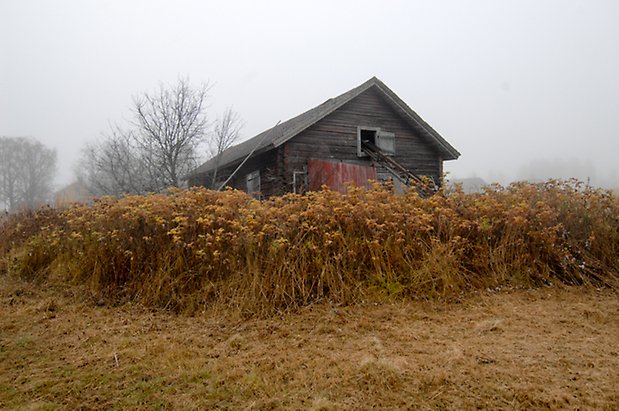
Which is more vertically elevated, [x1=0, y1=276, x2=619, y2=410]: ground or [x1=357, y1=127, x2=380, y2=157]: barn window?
[x1=357, y1=127, x2=380, y2=157]: barn window

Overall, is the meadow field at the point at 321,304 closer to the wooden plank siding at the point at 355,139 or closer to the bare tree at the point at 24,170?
the wooden plank siding at the point at 355,139

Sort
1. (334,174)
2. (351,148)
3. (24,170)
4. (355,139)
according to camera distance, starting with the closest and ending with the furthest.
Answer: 1. (334,174)
2. (351,148)
3. (355,139)
4. (24,170)

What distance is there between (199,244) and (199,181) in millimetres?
13939

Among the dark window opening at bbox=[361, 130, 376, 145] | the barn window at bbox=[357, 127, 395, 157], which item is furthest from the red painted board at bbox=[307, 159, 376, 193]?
the dark window opening at bbox=[361, 130, 376, 145]

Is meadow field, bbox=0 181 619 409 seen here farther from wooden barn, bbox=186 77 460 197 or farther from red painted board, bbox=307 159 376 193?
wooden barn, bbox=186 77 460 197

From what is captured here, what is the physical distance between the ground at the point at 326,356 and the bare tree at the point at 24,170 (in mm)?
46557

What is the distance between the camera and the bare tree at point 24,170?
136 ft

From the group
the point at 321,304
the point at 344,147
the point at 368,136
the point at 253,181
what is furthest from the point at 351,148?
the point at 321,304

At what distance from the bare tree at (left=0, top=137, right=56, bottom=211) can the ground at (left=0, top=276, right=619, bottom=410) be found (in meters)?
46.6

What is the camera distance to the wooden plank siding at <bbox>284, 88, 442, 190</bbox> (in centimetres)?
1173

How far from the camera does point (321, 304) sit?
152 inches

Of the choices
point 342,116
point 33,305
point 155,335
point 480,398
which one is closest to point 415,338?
point 480,398

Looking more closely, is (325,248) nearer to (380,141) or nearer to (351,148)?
(351,148)

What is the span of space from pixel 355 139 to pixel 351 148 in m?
0.39
